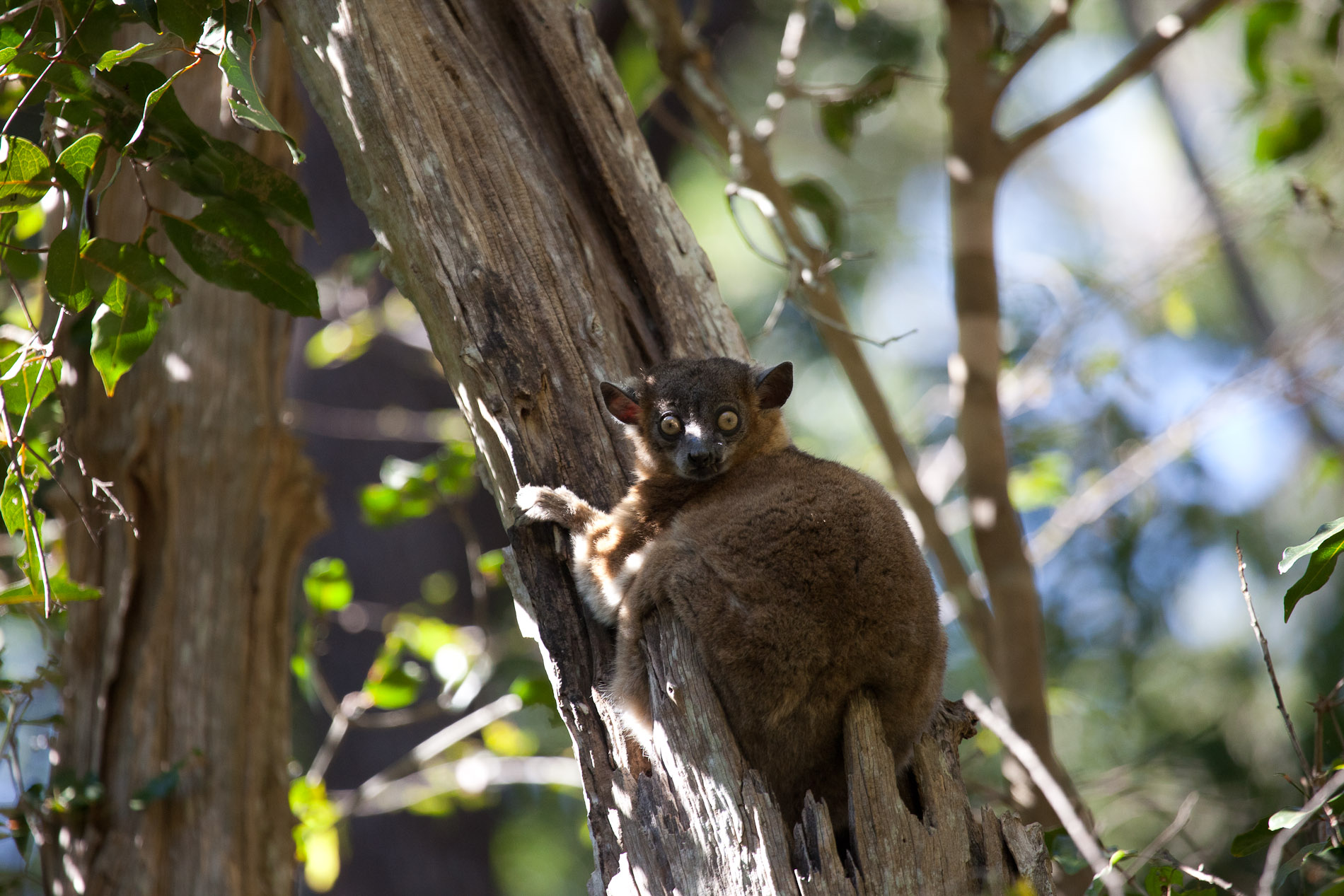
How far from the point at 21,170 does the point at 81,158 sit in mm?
134

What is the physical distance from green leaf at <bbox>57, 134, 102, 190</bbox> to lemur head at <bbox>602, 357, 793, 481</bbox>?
4.56 ft

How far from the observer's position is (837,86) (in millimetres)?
4465

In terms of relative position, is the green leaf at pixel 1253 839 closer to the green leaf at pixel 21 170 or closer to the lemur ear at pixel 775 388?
the lemur ear at pixel 775 388

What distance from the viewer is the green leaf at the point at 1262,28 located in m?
4.46

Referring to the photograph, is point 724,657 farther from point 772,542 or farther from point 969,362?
point 969,362

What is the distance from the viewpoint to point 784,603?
250cm

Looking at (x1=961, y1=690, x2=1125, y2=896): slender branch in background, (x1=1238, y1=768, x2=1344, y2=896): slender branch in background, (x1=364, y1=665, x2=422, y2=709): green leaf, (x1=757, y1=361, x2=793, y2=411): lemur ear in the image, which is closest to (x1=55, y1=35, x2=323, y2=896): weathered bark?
(x1=364, y1=665, x2=422, y2=709): green leaf

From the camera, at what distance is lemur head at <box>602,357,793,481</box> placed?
3.12m

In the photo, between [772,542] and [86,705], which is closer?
[772,542]

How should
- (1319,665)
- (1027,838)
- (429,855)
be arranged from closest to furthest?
(1027,838) < (1319,665) < (429,855)

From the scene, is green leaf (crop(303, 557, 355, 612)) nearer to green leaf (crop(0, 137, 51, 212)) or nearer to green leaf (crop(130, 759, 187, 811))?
green leaf (crop(130, 759, 187, 811))

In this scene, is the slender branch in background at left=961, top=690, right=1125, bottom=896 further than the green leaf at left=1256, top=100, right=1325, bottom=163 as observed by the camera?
No

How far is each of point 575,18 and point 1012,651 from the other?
9.46 ft

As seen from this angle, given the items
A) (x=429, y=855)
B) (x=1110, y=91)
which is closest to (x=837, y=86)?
(x=1110, y=91)
